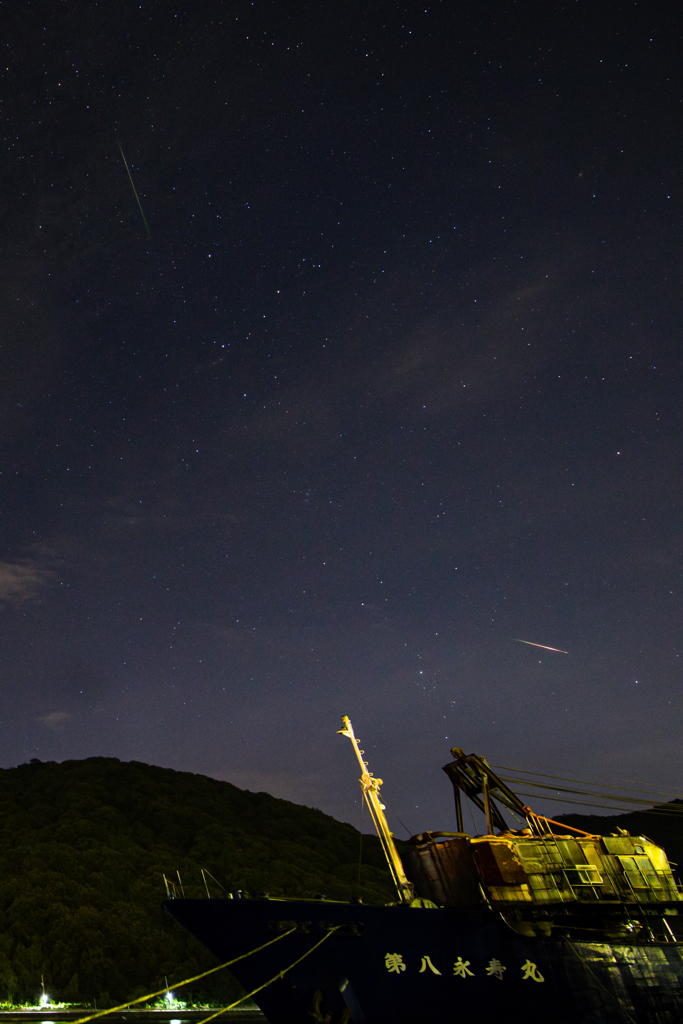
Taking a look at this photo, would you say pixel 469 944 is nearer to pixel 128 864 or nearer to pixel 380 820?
pixel 380 820

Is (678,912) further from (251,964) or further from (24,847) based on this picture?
(24,847)

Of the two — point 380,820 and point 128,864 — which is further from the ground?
point 128,864

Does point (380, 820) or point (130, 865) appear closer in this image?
point (380, 820)

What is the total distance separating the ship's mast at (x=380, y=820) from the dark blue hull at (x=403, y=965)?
2.50m

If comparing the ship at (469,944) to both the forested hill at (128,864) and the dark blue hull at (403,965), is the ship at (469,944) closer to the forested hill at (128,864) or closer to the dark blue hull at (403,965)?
the dark blue hull at (403,965)

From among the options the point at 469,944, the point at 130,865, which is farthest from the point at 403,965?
the point at 130,865

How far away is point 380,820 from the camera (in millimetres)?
23375

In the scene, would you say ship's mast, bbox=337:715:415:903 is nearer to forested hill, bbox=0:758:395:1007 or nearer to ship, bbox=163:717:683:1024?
ship, bbox=163:717:683:1024

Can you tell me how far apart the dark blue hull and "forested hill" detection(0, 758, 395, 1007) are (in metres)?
11.2

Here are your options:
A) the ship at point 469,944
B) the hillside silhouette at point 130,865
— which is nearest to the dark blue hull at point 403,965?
the ship at point 469,944

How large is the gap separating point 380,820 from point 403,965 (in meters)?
4.99

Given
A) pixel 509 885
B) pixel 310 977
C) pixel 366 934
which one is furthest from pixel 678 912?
pixel 310 977

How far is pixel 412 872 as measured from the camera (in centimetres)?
2353

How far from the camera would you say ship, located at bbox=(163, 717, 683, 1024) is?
62.0ft
